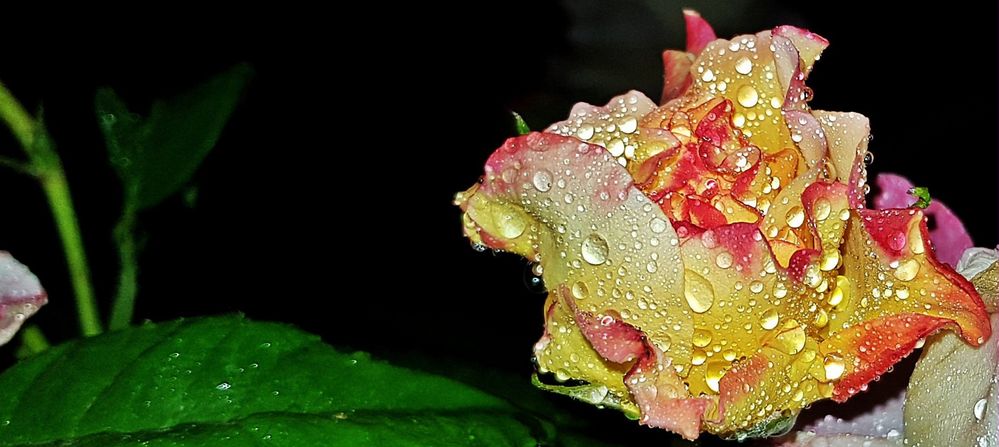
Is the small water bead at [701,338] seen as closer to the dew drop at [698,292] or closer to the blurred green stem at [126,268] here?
the dew drop at [698,292]

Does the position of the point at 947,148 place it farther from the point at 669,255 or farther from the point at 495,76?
the point at 669,255

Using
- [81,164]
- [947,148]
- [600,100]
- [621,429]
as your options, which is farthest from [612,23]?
[621,429]

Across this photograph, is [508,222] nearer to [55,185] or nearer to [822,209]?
[822,209]

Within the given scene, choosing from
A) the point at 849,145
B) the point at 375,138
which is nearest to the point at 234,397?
the point at 849,145

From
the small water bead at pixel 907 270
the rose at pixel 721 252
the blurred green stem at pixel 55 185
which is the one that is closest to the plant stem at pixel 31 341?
the blurred green stem at pixel 55 185

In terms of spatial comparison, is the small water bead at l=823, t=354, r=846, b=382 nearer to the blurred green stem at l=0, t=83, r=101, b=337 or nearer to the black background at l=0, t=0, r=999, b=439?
the black background at l=0, t=0, r=999, b=439

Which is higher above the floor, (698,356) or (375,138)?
(698,356)
